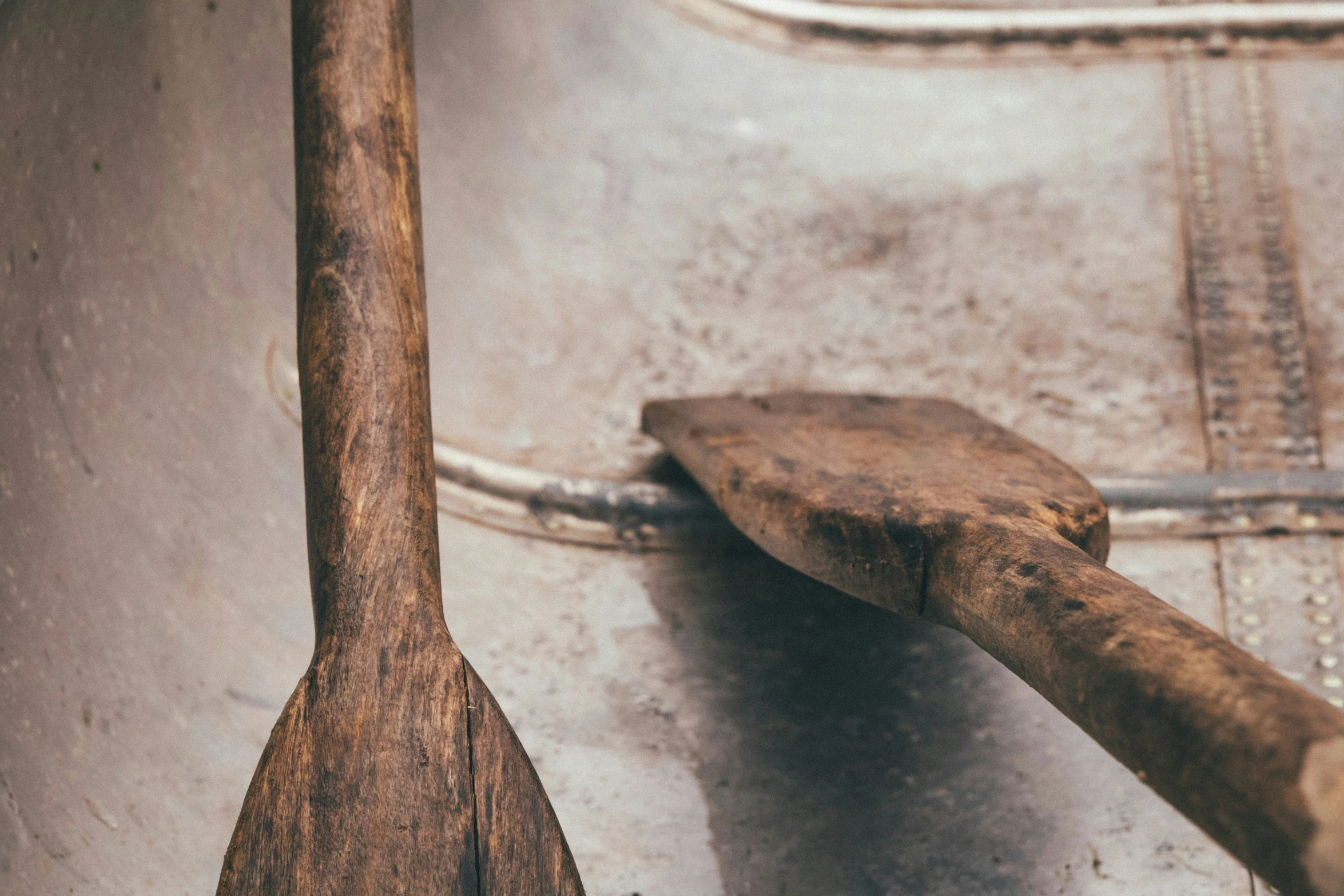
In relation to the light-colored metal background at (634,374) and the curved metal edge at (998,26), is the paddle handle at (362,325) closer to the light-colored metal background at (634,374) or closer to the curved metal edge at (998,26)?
the light-colored metal background at (634,374)

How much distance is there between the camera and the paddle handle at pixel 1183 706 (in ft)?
1.38

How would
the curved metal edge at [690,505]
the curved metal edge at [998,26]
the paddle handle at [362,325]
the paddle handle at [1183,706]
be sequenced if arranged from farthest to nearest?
the curved metal edge at [998,26]
the curved metal edge at [690,505]
the paddle handle at [362,325]
the paddle handle at [1183,706]

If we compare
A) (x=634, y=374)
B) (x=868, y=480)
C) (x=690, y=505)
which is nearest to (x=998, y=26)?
(x=634, y=374)

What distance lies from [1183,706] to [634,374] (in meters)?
→ 1.08

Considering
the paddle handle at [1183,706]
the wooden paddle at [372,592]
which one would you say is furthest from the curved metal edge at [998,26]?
the paddle handle at [1183,706]

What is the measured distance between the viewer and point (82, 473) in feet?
3.02

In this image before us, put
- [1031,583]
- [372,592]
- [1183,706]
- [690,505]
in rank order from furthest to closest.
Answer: [690,505]
[372,592]
[1031,583]
[1183,706]

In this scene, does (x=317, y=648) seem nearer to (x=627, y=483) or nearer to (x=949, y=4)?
(x=627, y=483)

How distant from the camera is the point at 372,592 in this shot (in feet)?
2.44

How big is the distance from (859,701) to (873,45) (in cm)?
141

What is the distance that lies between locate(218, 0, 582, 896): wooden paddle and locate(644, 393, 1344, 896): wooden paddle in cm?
31

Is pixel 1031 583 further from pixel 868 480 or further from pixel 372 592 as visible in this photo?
pixel 372 592

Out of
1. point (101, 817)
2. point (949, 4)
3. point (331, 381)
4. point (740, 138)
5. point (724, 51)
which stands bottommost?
point (101, 817)

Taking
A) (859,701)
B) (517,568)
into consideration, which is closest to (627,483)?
(517,568)
